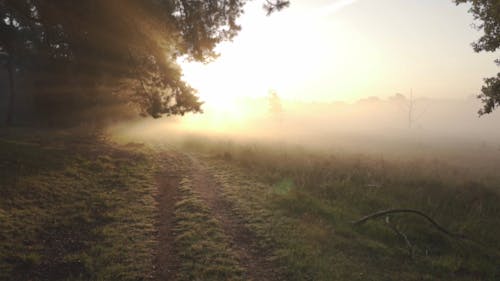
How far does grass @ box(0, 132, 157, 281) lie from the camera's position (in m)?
6.48

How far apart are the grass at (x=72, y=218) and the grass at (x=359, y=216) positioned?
3.26 meters

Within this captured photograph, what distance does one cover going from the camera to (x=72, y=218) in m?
8.84

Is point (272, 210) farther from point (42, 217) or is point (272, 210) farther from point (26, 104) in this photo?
point (26, 104)

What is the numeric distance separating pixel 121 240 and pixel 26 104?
4778 centimetres

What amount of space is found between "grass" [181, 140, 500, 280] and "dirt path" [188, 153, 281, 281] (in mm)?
322

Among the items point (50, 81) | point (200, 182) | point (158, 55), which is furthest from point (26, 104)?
point (200, 182)

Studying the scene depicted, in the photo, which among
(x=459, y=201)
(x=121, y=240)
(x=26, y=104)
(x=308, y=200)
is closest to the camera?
(x=121, y=240)

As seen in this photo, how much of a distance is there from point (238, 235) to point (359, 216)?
4671 millimetres

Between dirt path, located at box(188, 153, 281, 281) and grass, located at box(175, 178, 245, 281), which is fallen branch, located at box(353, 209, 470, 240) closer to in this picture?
dirt path, located at box(188, 153, 281, 281)

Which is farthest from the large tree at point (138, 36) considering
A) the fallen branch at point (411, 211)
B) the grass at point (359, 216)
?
the fallen branch at point (411, 211)

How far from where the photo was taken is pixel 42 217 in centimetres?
852

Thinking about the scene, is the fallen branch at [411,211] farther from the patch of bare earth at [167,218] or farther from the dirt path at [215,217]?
the patch of bare earth at [167,218]

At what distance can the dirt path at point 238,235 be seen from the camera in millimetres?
6734

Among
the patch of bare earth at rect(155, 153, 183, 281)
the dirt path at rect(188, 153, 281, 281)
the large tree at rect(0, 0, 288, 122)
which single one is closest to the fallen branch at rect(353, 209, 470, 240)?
the dirt path at rect(188, 153, 281, 281)
